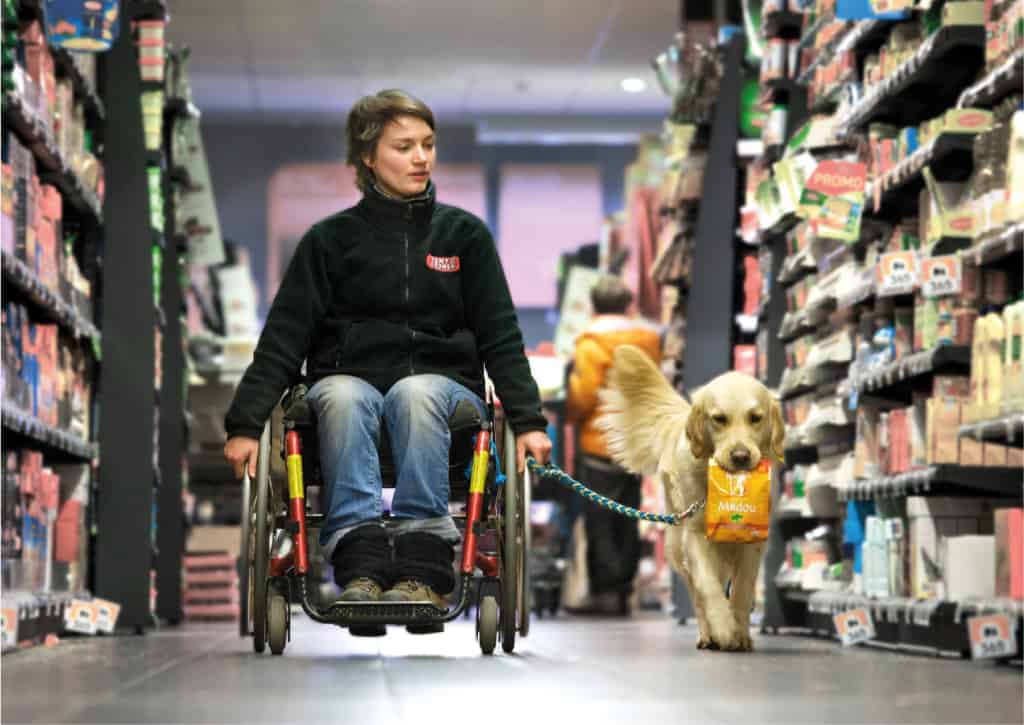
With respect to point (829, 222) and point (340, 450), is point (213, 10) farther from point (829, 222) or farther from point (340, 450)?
point (340, 450)

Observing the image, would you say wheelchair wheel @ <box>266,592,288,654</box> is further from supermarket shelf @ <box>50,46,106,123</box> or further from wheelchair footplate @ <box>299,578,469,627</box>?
supermarket shelf @ <box>50,46,106,123</box>

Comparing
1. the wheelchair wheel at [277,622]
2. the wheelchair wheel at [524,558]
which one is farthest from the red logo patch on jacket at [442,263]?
the wheelchair wheel at [277,622]

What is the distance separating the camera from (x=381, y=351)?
2988mm

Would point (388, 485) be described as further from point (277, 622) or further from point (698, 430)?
point (698, 430)

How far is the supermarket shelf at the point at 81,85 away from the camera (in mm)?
5926

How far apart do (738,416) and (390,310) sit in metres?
2.08

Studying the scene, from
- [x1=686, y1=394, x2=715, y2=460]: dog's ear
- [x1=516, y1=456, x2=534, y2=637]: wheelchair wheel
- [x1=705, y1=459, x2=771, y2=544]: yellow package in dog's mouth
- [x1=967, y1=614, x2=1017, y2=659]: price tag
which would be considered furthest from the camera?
[x1=686, y1=394, x2=715, y2=460]: dog's ear

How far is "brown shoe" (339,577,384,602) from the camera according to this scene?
273 cm

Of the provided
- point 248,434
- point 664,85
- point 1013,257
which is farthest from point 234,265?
point 248,434

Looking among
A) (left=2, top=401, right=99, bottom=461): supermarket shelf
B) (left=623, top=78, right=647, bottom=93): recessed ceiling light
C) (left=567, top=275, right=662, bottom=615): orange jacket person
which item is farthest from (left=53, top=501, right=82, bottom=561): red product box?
(left=623, top=78, right=647, bottom=93): recessed ceiling light

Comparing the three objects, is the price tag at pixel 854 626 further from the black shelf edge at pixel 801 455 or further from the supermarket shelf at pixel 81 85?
the supermarket shelf at pixel 81 85

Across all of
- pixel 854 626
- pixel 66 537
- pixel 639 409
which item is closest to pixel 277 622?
pixel 639 409

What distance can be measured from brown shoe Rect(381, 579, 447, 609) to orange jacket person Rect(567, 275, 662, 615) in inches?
211

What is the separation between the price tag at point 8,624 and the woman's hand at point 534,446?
2.26 meters
